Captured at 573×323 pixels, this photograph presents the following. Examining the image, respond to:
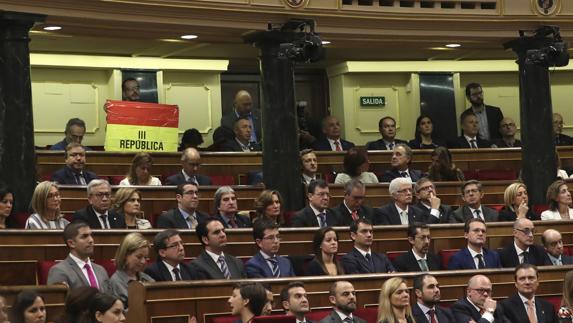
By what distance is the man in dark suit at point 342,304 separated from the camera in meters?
7.14

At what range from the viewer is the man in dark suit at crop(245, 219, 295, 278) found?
7.79 meters

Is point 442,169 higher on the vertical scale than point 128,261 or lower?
higher

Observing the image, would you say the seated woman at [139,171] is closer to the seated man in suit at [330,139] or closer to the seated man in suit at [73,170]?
the seated man in suit at [73,170]

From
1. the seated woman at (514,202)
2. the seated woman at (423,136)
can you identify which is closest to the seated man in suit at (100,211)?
the seated woman at (514,202)

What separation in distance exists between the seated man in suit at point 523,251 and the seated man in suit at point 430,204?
0.66m

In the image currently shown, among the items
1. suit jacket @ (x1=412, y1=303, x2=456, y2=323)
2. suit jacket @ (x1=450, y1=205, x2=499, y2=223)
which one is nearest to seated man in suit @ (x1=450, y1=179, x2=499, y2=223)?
suit jacket @ (x1=450, y1=205, x2=499, y2=223)

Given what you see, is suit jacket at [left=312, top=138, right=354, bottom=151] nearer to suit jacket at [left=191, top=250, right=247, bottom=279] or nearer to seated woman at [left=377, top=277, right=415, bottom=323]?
suit jacket at [left=191, top=250, right=247, bottom=279]

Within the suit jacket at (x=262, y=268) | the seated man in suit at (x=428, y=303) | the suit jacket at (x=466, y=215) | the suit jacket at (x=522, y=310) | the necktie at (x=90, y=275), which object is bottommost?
the suit jacket at (x=522, y=310)

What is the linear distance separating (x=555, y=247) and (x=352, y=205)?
4.89 feet

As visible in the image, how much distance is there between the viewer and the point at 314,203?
29.8 feet

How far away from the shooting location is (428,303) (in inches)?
298

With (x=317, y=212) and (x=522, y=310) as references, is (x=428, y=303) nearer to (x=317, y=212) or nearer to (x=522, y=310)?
(x=522, y=310)

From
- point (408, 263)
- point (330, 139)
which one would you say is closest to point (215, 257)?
point (408, 263)

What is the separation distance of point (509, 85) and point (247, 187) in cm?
516
